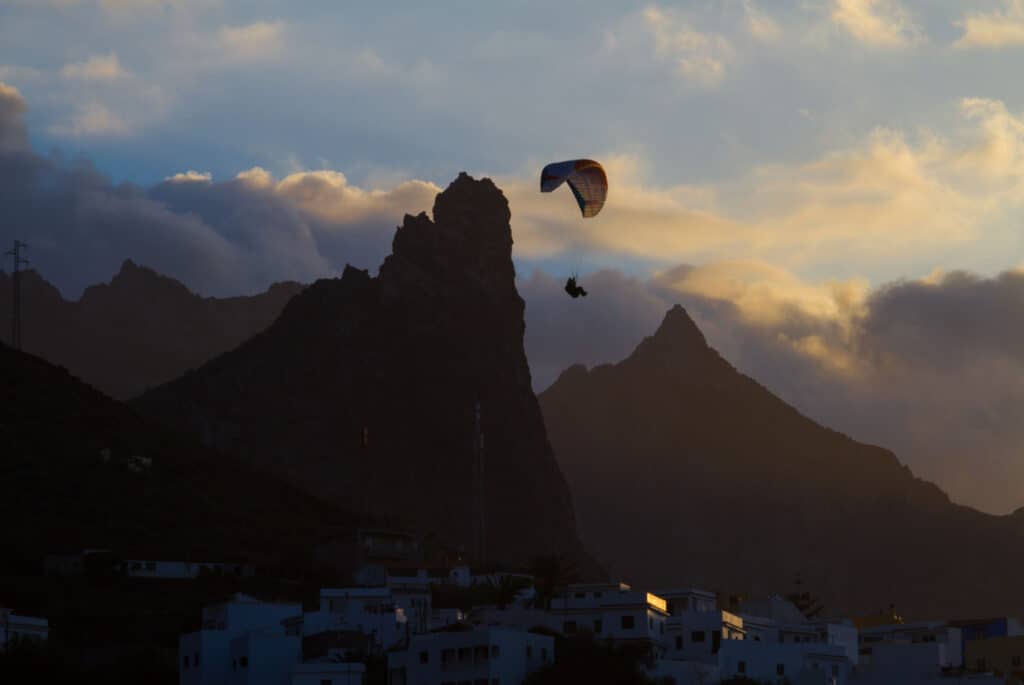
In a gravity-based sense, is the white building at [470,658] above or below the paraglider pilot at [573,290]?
below

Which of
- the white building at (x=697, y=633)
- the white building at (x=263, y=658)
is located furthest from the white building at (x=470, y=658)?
the white building at (x=697, y=633)

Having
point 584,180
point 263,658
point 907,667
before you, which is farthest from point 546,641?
point 584,180

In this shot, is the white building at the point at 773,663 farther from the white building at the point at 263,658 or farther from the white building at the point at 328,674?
the white building at the point at 263,658

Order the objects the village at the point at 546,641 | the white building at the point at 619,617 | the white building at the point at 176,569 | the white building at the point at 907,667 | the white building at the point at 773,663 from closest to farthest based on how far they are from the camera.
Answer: the village at the point at 546,641
the white building at the point at 773,663
the white building at the point at 619,617
the white building at the point at 907,667
the white building at the point at 176,569

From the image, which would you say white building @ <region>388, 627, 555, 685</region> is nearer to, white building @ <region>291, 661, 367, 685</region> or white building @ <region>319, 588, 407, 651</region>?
white building @ <region>291, 661, 367, 685</region>

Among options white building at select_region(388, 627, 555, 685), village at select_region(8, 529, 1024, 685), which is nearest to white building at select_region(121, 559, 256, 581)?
village at select_region(8, 529, 1024, 685)
